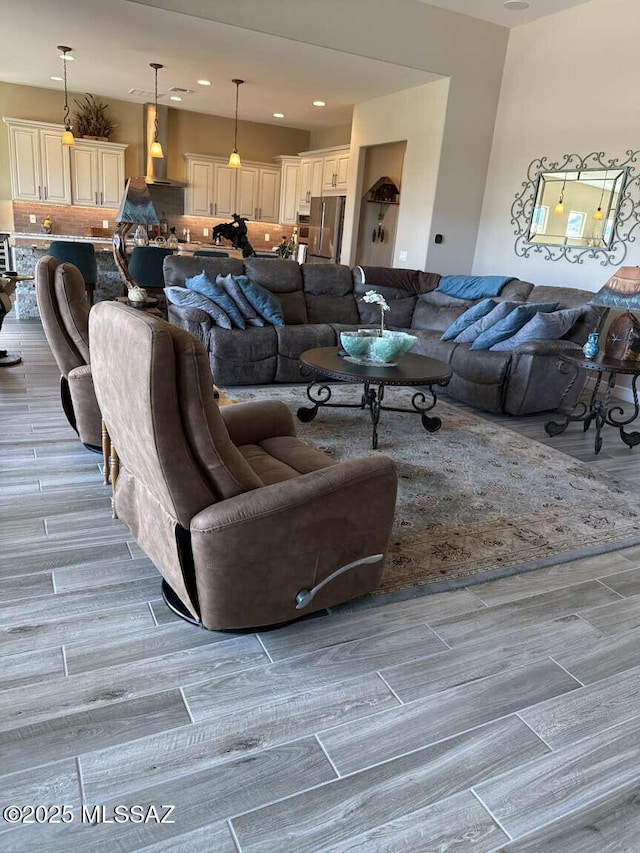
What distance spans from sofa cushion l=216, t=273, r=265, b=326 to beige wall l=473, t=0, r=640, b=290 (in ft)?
10.3

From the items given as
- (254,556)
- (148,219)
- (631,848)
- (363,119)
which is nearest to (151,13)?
(148,219)

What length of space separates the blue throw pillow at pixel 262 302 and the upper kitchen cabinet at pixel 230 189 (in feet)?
19.3

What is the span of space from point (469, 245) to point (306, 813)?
21.8ft

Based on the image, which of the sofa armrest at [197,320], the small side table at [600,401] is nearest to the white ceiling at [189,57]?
the sofa armrest at [197,320]

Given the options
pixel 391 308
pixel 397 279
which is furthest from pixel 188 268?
pixel 397 279

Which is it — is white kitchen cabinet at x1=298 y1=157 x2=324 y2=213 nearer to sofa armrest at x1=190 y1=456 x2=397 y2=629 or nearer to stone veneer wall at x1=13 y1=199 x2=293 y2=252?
stone veneer wall at x1=13 y1=199 x2=293 y2=252

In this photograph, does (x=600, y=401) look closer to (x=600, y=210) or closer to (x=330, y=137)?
(x=600, y=210)

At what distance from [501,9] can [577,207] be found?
2119 millimetres

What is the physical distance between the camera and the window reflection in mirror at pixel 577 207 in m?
5.42

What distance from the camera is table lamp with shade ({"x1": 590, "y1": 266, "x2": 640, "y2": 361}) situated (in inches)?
151

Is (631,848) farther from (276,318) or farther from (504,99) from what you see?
(504,99)

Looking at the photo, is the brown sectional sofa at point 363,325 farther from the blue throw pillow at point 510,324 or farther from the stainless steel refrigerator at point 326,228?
the stainless steel refrigerator at point 326,228

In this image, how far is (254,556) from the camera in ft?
5.76

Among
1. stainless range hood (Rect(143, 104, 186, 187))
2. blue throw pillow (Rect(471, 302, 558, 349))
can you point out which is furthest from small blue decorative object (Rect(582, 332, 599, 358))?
stainless range hood (Rect(143, 104, 186, 187))
